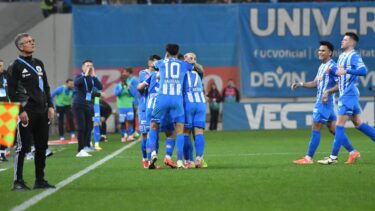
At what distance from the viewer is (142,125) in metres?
17.2

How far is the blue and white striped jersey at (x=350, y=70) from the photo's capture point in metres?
16.2

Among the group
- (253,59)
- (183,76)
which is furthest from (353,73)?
(253,59)

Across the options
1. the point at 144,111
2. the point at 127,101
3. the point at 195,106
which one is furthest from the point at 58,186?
the point at 127,101

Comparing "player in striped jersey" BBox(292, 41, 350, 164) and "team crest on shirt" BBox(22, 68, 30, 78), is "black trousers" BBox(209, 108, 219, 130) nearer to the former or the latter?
"player in striped jersey" BBox(292, 41, 350, 164)

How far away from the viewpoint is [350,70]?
52.9ft

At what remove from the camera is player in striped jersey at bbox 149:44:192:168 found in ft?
51.2

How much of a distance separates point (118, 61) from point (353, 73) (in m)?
18.3

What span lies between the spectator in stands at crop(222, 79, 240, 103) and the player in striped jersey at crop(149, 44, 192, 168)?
17856 mm

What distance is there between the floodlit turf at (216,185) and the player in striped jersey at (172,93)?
67cm

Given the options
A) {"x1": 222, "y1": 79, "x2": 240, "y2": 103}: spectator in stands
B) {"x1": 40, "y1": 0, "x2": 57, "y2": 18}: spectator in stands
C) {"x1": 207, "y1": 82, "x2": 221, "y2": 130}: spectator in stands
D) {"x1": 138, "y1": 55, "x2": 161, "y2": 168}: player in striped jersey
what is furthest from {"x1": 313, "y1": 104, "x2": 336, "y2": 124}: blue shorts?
{"x1": 40, "y1": 0, "x2": 57, "y2": 18}: spectator in stands

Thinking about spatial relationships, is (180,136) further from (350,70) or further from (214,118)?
(214,118)

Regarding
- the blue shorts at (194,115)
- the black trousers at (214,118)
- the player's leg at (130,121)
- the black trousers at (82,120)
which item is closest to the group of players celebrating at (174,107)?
the blue shorts at (194,115)

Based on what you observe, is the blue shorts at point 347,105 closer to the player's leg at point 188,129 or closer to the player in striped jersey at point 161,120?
the player's leg at point 188,129

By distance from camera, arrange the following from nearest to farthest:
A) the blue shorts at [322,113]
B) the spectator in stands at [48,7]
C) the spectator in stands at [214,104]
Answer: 1. the blue shorts at [322,113]
2. the spectator in stands at [214,104]
3. the spectator in stands at [48,7]
